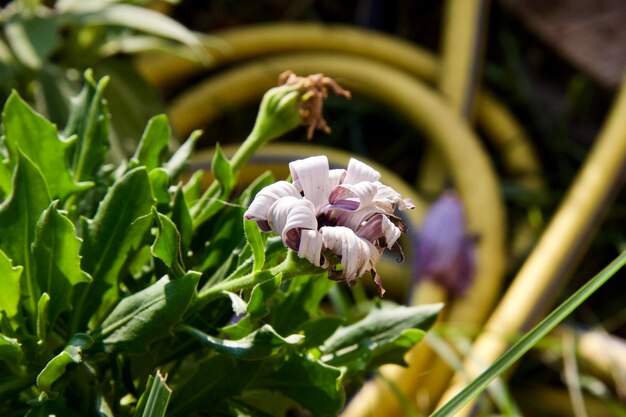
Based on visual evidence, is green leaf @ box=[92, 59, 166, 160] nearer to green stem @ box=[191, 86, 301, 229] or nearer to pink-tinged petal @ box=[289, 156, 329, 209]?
green stem @ box=[191, 86, 301, 229]

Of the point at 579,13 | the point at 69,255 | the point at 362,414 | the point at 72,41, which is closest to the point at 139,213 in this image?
the point at 69,255

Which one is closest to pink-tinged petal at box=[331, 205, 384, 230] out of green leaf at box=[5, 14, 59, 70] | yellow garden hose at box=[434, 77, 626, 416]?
yellow garden hose at box=[434, 77, 626, 416]

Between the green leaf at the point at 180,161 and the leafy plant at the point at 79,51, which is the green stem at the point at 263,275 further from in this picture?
the leafy plant at the point at 79,51

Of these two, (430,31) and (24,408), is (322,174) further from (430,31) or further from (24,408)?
(430,31)

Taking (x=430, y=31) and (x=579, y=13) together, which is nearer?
(x=579, y=13)

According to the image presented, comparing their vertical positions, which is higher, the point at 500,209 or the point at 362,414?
the point at 500,209

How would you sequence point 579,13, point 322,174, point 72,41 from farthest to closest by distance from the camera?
point 579,13 < point 72,41 < point 322,174

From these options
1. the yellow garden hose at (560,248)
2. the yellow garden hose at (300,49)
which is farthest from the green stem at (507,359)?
the yellow garden hose at (300,49)
